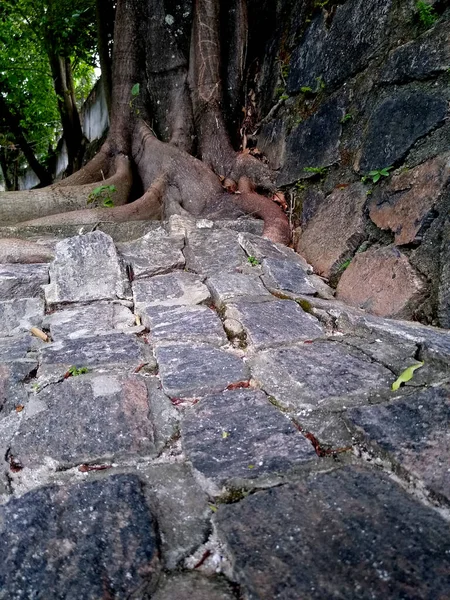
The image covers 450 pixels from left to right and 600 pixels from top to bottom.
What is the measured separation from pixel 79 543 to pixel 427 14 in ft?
8.40

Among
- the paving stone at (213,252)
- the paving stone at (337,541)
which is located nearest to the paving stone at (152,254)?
the paving stone at (213,252)

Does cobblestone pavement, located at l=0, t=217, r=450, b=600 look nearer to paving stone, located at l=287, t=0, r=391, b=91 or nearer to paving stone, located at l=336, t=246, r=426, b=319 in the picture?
paving stone, located at l=336, t=246, r=426, b=319

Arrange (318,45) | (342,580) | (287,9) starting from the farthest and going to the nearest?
(287,9)
(318,45)
(342,580)

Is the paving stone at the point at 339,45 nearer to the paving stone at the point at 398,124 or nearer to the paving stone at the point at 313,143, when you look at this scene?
the paving stone at the point at 313,143

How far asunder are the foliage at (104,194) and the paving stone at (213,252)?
1065 millimetres

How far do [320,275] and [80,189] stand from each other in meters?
2.11

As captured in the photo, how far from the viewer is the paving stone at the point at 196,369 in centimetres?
130

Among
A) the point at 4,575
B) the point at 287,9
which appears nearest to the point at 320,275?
the point at 4,575

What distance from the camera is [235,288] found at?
2.06 metres

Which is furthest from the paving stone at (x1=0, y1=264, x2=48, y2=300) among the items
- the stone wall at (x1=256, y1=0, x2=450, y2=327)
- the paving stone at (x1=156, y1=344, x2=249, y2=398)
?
the stone wall at (x1=256, y1=0, x2=450, y2=327)

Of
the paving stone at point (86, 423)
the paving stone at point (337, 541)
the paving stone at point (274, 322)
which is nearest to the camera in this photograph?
the paving stone at point (337, 541)

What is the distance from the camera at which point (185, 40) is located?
3.82m

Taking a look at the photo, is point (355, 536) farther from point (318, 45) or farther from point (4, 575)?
point (318, 45)

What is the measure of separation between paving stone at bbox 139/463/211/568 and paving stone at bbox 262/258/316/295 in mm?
1334
